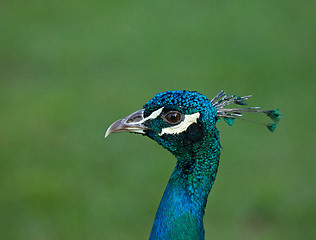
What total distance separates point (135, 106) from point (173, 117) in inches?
97.0

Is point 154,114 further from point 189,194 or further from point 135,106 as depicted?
point 135,106

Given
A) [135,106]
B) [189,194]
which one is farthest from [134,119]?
[135,106]

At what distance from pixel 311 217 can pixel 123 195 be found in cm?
120

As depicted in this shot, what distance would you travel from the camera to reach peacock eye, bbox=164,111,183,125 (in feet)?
5.50

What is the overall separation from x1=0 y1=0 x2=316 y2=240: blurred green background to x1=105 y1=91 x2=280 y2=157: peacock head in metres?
1.58

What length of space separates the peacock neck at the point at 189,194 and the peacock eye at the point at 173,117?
10cm

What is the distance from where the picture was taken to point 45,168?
11.7 feet

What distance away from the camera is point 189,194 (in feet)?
5.64

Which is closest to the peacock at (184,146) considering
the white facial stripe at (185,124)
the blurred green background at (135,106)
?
the white facial stripe at (185,124)

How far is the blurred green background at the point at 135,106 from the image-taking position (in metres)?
3.29

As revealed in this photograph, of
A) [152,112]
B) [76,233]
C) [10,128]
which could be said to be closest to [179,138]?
[152,112]

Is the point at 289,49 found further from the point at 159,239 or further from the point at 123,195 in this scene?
the point at 159,239

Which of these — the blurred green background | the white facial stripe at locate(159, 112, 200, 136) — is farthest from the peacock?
the blurred green background

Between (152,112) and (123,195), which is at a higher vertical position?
(123,195)
